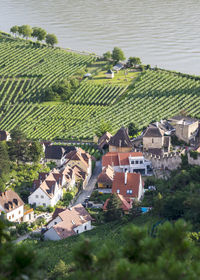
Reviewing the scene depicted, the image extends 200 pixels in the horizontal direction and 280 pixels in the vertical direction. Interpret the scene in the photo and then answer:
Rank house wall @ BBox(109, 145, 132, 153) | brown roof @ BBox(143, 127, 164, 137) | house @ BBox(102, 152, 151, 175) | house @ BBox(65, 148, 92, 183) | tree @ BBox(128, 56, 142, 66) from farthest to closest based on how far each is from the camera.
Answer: tree @ BBox(128, 56, 142, 66)
house wall @ BBox(109, 145, 132, 153)
brown roof @ BBox(143, 127, 164, 137)
house @ BBox(65, 148, 92, 183)
house @ BBox(102, 152, 151, 175)

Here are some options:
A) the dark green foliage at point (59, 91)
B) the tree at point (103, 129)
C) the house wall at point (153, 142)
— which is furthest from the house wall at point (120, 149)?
the dark green foliage at point (59, 91)

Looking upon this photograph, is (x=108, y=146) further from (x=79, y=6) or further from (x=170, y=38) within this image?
(x=79, y=6)

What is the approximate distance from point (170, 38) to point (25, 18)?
103 ft

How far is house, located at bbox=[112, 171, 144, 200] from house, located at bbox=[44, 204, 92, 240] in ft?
13.5

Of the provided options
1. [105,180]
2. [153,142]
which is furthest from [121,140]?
[105,180]

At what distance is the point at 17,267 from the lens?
54.1 ft

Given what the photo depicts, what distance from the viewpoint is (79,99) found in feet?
226

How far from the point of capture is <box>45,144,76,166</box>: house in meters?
49.5

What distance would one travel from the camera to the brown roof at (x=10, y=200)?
131 feet

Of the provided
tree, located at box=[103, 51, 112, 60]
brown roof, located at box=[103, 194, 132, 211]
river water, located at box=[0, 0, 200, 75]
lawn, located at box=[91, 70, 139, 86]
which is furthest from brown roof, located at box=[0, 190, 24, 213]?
tree, located at box=[103, 51, 112, 60]

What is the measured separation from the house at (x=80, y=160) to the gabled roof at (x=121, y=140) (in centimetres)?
254

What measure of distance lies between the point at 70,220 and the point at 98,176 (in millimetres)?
7474

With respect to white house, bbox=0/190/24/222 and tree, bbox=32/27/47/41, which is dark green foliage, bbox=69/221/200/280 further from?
tree, bbox=32/27/47/41

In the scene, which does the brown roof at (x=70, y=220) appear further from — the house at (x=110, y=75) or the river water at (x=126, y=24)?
the river water at (x=126, y=24)
